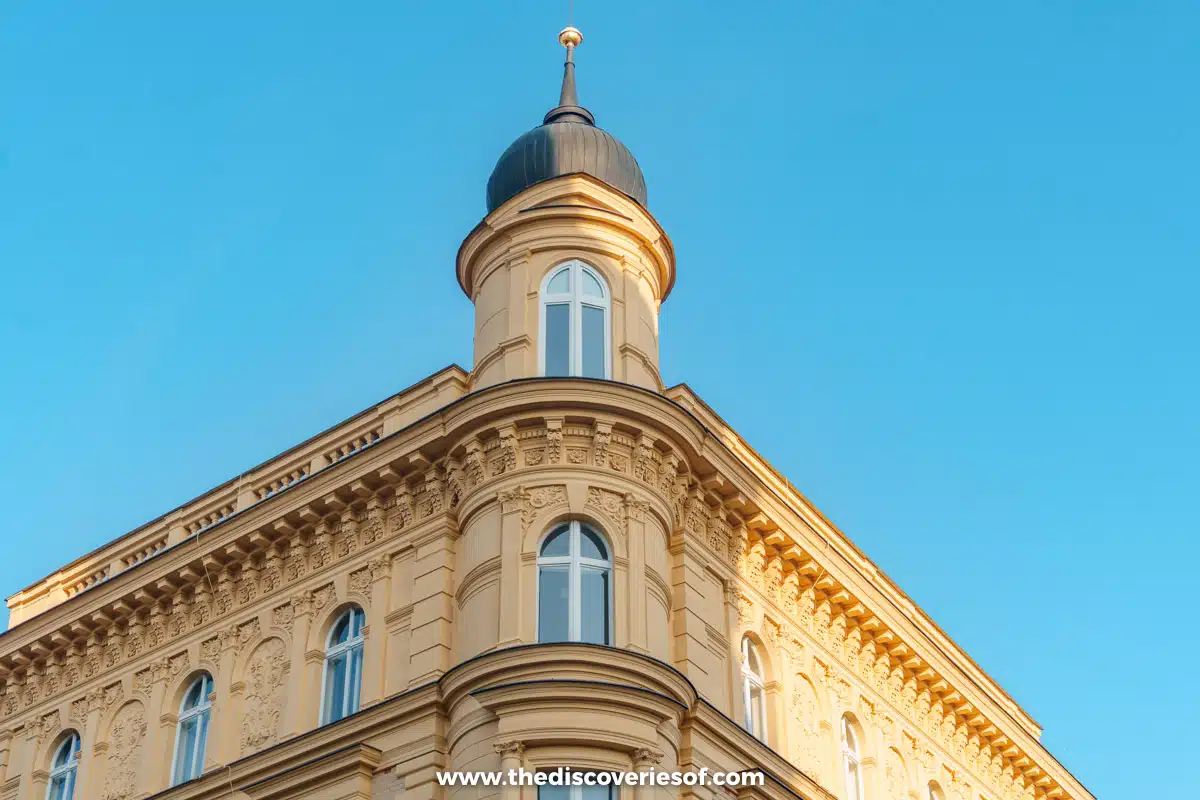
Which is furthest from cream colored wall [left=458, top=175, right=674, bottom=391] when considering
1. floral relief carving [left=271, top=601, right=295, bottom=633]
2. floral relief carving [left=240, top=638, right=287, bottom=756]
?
floral relief carving [left=240, top=638, right=287, bottom=756]

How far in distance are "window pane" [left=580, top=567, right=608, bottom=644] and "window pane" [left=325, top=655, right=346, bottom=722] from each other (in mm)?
4904

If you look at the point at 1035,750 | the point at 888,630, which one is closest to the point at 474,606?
the point at 888,630

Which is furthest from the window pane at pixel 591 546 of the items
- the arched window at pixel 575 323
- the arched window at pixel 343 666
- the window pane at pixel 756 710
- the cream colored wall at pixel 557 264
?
the window pane at pixel 756 710

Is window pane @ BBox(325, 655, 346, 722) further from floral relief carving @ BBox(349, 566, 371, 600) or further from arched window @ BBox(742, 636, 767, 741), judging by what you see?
arched window @ BBox(742, 636, 767, 741)

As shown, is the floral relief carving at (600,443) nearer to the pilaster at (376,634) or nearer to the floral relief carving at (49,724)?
the pilaster at (376,634)

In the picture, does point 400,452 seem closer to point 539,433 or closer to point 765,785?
point 539,433

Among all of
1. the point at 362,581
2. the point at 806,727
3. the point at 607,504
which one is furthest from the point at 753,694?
the point at 362,581

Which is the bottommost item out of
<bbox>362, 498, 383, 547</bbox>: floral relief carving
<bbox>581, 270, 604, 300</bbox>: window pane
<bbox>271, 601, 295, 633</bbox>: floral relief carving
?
<bbox>271, 601, 295, 633</bbox>: floral relief carving

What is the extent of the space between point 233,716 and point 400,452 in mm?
5580

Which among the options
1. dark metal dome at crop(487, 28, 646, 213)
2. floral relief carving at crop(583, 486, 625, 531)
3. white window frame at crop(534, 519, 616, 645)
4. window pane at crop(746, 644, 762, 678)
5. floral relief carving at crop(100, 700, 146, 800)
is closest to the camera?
white window frame at crop(534, 519, 616, 645)

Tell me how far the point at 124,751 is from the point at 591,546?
34.4 ft

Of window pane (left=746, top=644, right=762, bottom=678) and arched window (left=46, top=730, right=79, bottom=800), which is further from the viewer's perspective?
arched window (left=46, top=730, right=79, bottom=800)

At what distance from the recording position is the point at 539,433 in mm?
27984

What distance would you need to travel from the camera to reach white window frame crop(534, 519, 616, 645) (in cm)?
2628
